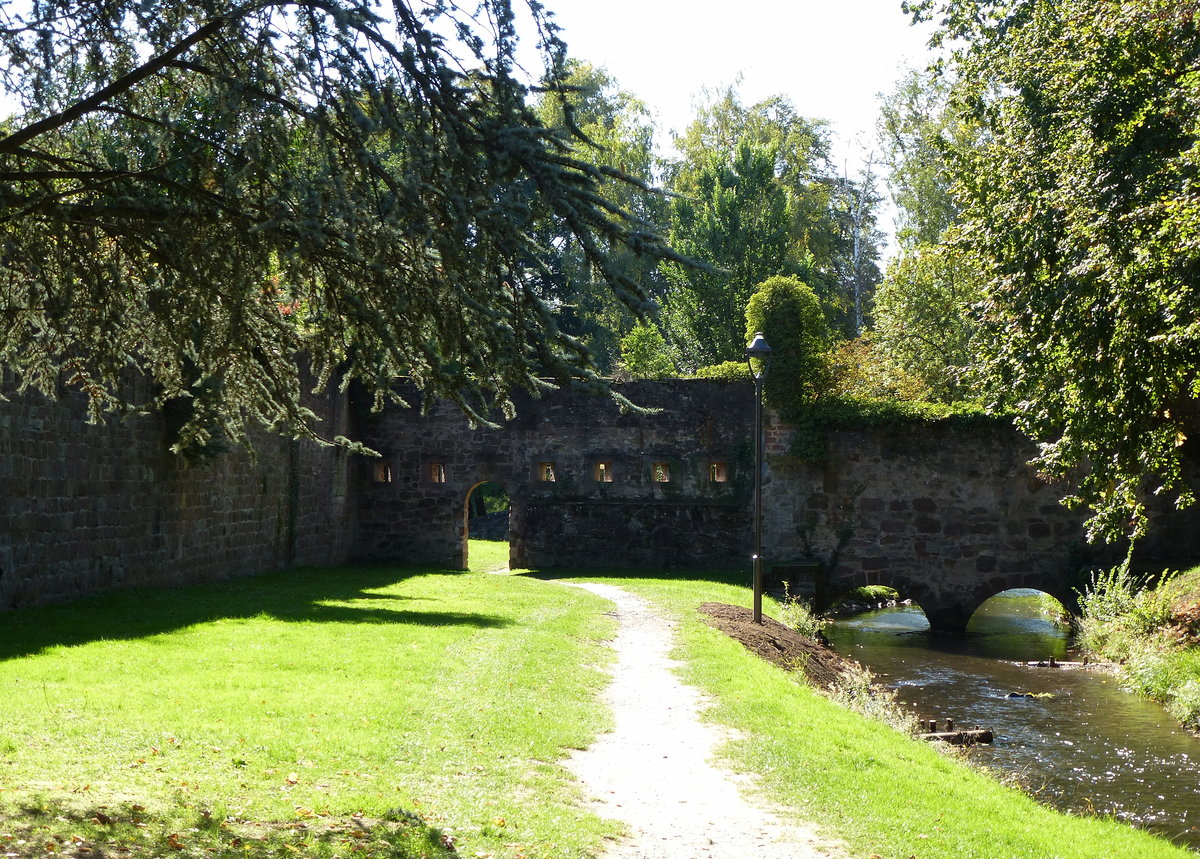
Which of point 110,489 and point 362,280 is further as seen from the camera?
point 110,489

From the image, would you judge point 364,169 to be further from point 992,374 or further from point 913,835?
point 992,374

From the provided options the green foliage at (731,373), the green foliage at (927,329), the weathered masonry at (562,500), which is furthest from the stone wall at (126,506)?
the green foliage at (927,329)

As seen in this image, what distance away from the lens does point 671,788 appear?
6.96 metres

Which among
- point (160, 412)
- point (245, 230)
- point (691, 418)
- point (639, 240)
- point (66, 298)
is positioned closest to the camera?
point (639, 240)

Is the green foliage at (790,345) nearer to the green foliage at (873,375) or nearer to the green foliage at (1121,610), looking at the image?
the green foliage at (873,375)

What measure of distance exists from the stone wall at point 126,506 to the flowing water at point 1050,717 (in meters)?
8.96

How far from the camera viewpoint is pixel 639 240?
18.6 feet

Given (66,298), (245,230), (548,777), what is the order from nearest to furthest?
(245,230) < (66,298) < (548,777)

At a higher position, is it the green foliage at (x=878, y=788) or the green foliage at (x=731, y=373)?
the green foliage at (x=731, y=373)

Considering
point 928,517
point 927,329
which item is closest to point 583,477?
point 928,517

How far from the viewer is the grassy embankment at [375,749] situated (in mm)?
5617

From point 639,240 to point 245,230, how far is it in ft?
6.78

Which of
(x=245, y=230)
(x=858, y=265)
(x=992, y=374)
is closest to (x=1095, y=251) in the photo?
(x=992, y=374)

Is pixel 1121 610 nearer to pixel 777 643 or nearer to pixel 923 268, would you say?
pixel 777 643
